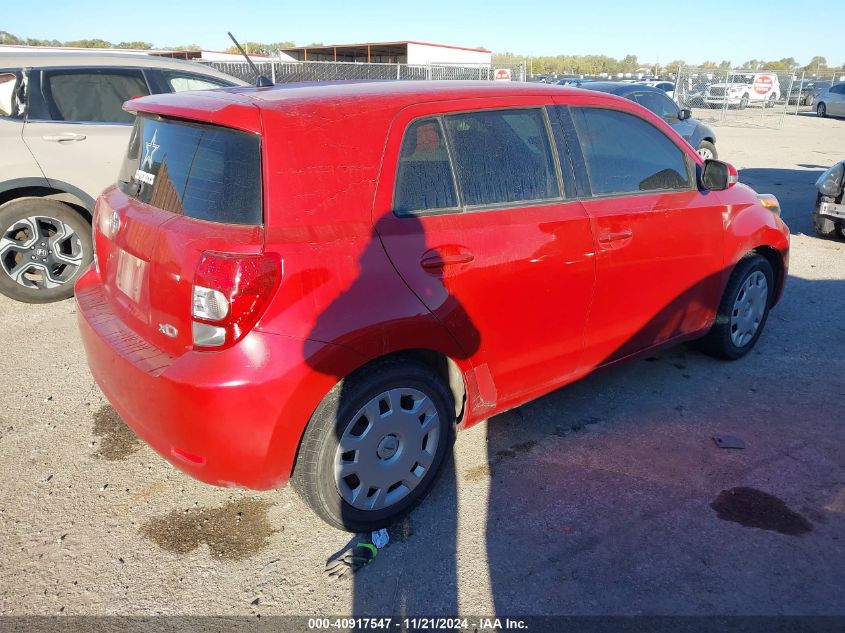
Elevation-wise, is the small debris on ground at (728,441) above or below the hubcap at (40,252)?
below

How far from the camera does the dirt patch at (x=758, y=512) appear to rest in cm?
299

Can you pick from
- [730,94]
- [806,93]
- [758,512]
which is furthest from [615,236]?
[806,93]

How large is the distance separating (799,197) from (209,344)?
10869 mm

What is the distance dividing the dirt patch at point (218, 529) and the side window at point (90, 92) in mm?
4219

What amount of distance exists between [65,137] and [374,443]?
176 inches

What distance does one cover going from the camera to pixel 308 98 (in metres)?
2.74

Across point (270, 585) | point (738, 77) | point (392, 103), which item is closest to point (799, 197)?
point (392, 103)

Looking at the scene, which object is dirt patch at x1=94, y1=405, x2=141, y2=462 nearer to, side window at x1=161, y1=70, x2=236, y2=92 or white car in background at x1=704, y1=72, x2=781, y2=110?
side window at x1=161, y1=70, x2=236, y2=92

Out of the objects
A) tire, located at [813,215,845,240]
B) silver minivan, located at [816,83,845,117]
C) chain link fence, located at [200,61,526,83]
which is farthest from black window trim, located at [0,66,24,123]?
silver minivan, located at [816,83,845,117]

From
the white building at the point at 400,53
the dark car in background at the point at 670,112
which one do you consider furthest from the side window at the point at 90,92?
the white building at the point at 400,53

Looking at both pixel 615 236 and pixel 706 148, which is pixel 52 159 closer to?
pixel 615 236

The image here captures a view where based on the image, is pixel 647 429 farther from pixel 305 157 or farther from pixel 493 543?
pixel 305 157

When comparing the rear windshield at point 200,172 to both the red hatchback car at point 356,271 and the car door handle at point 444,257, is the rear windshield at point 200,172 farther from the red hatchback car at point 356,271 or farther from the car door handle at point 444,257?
the car door handle at point 444,257

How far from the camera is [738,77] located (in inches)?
1138
